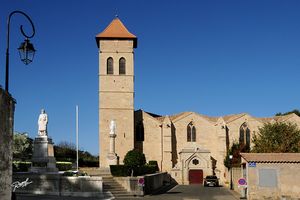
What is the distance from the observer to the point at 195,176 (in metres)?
55.0

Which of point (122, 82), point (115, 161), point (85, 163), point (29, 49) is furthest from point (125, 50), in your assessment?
point (29, 49)

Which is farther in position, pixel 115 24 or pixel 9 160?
pixel 115 24

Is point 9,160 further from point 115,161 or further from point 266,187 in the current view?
point 115,161

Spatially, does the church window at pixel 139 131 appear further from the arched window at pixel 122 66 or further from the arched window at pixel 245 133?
the arched window at pixel 245 133

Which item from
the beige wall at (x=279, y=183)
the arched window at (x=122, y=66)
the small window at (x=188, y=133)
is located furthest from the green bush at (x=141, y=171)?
the arched window at (x=122, y=66)

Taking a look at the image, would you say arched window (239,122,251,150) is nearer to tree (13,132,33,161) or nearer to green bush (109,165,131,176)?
green bush (109,165,131,176)

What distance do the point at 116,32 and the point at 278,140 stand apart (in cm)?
2659

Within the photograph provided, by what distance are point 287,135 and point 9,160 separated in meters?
32.3

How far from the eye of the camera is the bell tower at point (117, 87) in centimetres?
5328

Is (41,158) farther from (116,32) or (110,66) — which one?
(116,32)

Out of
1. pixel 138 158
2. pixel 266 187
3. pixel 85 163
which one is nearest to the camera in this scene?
pixel 266 187

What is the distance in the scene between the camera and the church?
53812 mm

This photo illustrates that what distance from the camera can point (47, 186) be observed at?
27.0m

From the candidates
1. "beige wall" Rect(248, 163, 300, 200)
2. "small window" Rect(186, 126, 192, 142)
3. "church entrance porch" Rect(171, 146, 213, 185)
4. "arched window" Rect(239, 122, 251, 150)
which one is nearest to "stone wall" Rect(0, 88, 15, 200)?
"beige wall" Rect(248, 163, 300, 200)
